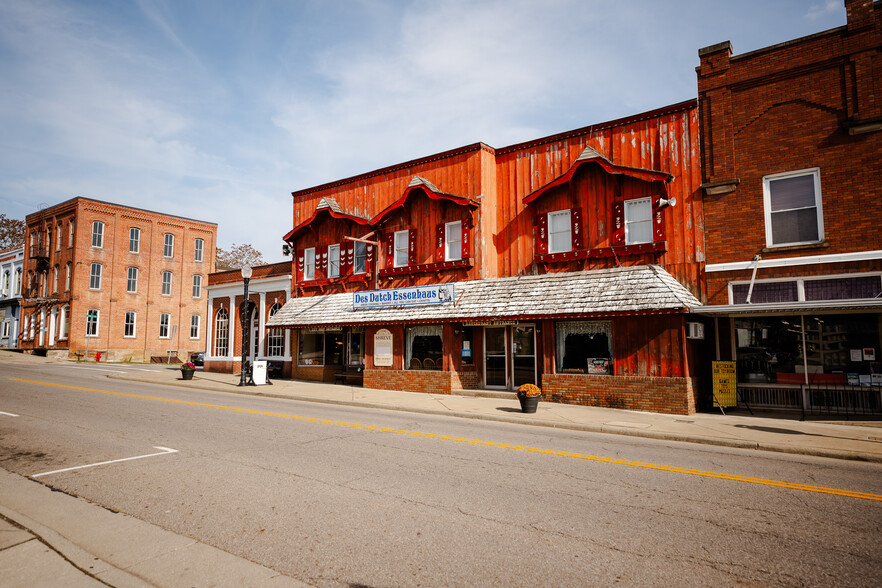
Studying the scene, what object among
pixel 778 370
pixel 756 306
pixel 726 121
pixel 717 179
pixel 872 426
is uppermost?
pixel 726 121

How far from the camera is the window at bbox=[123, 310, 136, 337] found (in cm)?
4462

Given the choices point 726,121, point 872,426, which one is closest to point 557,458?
point 872,426

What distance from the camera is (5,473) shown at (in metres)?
7.69

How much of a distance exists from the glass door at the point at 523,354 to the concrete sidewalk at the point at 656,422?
0.83 m

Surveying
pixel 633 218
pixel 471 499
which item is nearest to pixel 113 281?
pixel 633 218

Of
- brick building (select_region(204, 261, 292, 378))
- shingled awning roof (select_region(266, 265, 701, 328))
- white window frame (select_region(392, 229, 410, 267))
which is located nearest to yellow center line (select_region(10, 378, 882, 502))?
shingled awning roof (select_region(266, 265, 701, 328))

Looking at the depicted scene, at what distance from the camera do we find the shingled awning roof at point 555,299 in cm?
1441

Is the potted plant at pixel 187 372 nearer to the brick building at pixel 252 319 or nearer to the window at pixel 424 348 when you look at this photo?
the brick building at pixel 252 319

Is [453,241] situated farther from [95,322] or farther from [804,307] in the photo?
[95,322]

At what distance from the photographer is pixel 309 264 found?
82.2 ft

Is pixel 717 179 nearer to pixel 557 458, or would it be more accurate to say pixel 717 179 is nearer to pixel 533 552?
pixel 557 458

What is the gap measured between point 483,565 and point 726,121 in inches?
599

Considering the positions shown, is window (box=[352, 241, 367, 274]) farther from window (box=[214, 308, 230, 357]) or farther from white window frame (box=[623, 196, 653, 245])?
window (box=[214, 308, 230, 357])

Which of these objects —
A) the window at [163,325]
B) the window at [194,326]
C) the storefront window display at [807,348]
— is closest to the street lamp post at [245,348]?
the storefront window display at [807,348]
